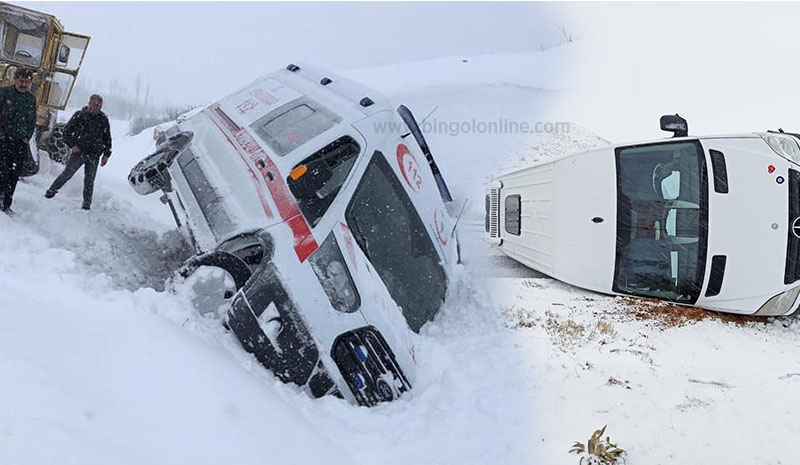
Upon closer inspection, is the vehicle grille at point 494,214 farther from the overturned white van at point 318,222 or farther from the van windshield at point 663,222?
the overturned white van at point 318,222

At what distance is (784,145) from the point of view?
18.3 ft

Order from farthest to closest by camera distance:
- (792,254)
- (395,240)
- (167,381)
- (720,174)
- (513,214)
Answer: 1. (513,214)
2. (720,174)
3. (792,254)
4. (395,240)
5. (167,381)

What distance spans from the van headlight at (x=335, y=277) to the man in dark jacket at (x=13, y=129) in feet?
10.6

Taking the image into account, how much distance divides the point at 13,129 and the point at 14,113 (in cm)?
14

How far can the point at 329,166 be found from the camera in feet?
13.9

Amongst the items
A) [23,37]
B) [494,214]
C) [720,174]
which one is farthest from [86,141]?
[720,174]

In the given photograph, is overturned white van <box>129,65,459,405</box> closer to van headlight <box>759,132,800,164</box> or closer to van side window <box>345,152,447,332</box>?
van side window <box>345,152,447,332</box>

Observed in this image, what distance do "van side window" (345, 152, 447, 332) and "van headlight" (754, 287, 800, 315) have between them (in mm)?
3289

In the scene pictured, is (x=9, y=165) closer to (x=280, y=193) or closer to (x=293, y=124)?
(x=293, y=124)

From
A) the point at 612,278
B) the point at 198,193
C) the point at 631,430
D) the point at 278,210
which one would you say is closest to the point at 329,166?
the point at 278,210

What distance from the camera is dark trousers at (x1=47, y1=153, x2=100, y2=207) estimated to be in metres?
5.86

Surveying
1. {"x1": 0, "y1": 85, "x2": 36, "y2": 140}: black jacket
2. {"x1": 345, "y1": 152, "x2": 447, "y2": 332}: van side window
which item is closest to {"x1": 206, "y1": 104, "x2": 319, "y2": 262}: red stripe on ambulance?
{"x1": 345, "y1": 152, "x2": 447, "y2": 332}: van side window

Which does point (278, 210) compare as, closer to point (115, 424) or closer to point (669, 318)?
point (115, 424)

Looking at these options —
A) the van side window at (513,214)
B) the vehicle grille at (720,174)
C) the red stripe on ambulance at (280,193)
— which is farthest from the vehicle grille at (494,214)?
the red stripe on ambulance at (280,193)
